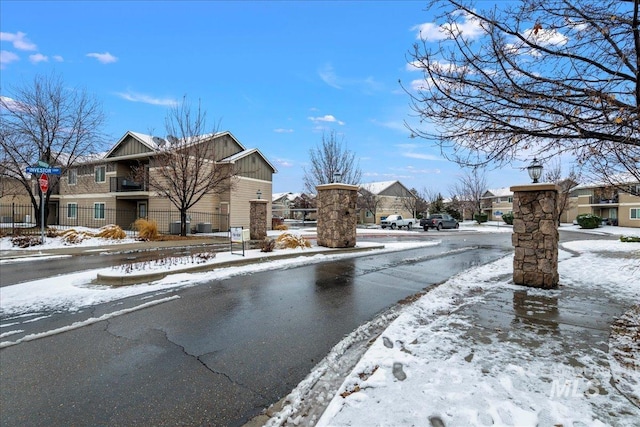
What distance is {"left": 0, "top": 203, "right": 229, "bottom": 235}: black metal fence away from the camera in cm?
2623

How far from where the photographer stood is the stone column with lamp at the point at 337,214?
1367 centimetres

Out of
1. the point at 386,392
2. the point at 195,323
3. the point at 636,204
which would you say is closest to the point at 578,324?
the point at 386,392

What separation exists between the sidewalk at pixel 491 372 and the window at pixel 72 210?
3602 cm

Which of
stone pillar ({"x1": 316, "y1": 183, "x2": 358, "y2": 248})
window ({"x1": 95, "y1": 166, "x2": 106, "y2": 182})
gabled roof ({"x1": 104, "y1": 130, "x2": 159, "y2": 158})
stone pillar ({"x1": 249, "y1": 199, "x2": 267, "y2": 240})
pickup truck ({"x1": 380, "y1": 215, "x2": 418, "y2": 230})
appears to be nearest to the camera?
stone pillar ({"x1": 316, "y1": 183, "x2": 358, "y2": 248})

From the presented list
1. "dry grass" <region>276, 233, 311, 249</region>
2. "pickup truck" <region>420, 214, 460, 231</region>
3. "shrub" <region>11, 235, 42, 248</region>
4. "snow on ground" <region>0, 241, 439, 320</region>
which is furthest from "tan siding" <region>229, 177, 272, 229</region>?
"snow on ground" <region>0, 241, 439, 320</region>

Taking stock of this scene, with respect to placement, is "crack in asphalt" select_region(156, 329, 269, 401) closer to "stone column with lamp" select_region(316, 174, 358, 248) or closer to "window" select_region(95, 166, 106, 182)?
"stone column with lamp" select_region(316, 174, 358, 248)

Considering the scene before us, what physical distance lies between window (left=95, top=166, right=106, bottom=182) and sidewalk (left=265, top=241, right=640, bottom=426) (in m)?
33.1

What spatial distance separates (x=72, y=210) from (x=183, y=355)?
3618cm

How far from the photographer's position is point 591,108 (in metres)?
3.62

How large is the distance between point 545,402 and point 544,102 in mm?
3098

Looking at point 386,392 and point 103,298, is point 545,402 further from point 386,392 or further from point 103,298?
point 103,298

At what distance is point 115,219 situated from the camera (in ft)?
97.1

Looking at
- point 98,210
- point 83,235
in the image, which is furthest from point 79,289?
point 98,210

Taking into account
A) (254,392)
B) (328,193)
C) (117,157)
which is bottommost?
(254,392)
